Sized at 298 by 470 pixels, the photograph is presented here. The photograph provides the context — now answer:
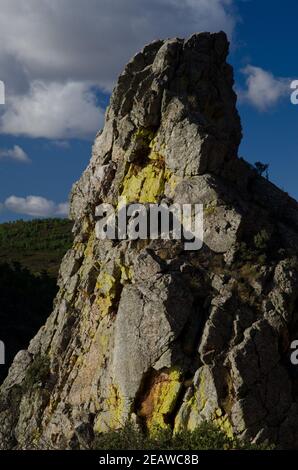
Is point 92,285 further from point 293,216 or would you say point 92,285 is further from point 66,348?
point 293,216

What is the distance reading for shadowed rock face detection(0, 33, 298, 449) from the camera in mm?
35312

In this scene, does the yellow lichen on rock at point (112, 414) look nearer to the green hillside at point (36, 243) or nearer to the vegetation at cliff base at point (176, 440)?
the vegetation at cliff base at point (176, 440)

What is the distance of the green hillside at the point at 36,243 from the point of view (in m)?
138

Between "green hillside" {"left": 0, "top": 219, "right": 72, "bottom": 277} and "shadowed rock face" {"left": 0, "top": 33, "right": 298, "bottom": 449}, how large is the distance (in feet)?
252

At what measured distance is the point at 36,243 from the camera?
6324 inches

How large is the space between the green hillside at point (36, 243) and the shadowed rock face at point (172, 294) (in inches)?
3028

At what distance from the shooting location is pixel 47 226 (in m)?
187

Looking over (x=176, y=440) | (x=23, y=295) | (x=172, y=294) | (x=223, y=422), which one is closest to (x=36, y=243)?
(x=23, y=295)

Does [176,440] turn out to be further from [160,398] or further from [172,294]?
[172,294]

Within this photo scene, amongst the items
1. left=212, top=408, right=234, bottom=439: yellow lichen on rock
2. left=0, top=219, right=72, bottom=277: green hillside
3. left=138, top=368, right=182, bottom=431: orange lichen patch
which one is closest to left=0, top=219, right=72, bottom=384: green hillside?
left=0, top=219, right=72, bottom=277: green hillside

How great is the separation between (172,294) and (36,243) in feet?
417

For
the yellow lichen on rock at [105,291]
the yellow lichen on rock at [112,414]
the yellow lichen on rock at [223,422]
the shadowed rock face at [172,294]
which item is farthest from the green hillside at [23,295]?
the yellow lichen on rock at [223,422]

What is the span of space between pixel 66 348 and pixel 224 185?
15.6 meters
